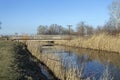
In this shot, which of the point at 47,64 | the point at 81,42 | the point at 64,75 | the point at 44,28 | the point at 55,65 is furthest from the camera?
the point at 44,28

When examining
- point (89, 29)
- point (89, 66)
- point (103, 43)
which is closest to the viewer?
point (89, 66)

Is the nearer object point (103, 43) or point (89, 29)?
point (103, 43)

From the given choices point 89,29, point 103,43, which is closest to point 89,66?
point 103,43

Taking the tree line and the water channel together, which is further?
the tree line

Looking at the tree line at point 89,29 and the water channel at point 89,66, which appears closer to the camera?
the water channel at point 89,66

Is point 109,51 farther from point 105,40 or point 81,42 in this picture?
point 81,42

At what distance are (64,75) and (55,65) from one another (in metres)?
1.91

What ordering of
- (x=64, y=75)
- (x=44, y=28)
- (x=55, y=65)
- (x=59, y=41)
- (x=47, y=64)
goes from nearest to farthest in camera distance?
1. (x=64, y=75)
2. (x=55, y=65)
3. (x=47, y=64)
4. (x=59, y=41)
5. (x=44, y=28)

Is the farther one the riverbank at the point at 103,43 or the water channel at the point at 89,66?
the riverbank at the point at 103,43

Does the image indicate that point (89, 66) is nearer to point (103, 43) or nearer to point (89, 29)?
point (103, 43)

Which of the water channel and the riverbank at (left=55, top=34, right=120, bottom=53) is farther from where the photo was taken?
the riverbank at (left=55, top=34, right=120, bottom=53)

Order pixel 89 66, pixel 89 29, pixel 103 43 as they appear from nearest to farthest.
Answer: pixel 89 66 → pixel 103 43 → pixel 89 29

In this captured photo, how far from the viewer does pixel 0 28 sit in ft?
234

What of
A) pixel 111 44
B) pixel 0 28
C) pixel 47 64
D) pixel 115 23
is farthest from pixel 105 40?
pixel 0 28
